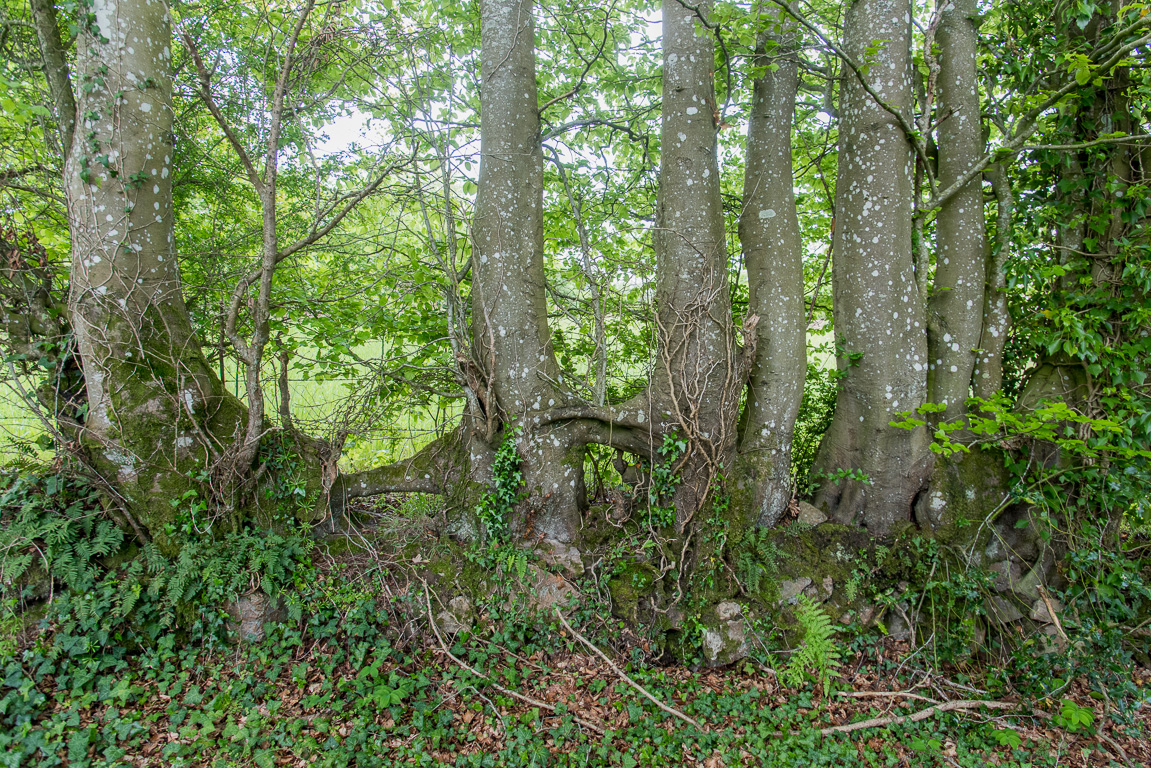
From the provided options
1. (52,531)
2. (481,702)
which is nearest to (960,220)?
(481,702)

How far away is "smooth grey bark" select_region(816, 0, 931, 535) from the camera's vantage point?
4.25 m

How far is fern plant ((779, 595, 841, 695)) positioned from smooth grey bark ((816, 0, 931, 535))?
1070mm

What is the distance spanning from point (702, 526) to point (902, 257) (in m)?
2.79

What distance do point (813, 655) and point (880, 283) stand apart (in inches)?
117

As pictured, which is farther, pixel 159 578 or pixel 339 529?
pixel 339 529

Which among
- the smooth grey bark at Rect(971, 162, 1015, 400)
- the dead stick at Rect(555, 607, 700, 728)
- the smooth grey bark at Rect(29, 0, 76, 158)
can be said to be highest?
the smooth grey bark at Rect(29, 0, 76, 158)

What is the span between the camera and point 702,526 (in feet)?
13.8

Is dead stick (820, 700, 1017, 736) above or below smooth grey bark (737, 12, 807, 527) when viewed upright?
below

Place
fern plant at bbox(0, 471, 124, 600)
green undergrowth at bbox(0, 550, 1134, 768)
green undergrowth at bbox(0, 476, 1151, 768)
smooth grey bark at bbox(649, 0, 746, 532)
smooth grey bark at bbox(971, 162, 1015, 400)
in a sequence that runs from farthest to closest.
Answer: smooth grey bark at bbox(971, 162, 1015, 400) < smooth grey bark at bbox(649, 0, 746, 532) < fern plant at bbox(0, 471, 124, 600) < green undergrowth at bbox(0, 476, 1151, 768) < green undergrowth at bbox(0, 550, 1134, 768)

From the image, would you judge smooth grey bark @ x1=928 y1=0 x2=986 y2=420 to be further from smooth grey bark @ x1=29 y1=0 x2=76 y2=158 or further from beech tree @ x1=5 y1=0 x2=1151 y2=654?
smooth grey bark @ x1=29 y1=0 x2=76 y2=158

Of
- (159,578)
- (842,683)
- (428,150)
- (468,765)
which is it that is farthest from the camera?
(428,150)

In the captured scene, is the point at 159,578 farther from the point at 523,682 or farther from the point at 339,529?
the point at 523,682

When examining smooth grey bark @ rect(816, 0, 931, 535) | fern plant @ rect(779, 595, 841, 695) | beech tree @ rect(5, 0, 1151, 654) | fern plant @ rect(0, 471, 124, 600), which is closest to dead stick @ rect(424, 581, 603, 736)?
beech tree @ rect(5, 0, 1151, 654)

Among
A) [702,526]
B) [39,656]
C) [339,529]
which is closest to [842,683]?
[702,526]
